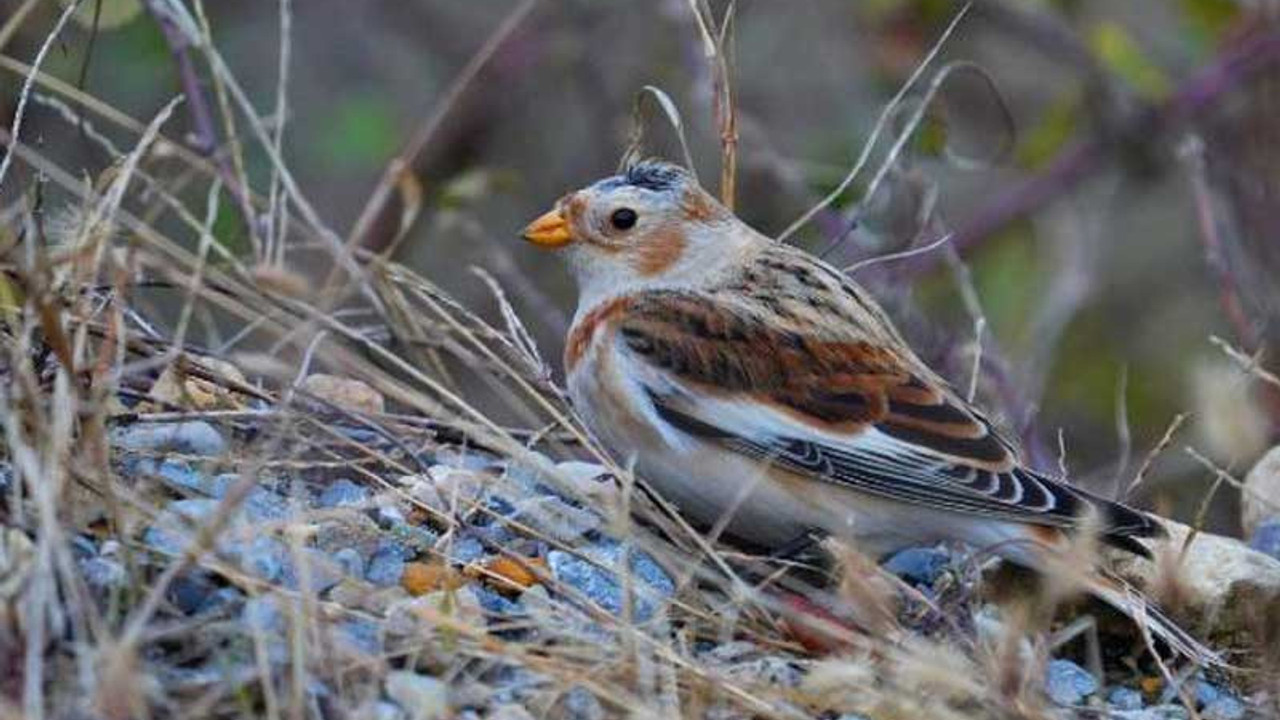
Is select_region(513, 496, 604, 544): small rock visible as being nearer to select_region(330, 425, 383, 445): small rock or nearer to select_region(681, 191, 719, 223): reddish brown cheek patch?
select_region(330, 425, 383, 445): small rock

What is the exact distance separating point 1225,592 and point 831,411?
636 millimetres

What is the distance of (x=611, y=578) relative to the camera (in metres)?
3.76

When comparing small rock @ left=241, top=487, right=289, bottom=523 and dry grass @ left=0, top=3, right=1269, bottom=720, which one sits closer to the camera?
dry grass @ left=0, top=3, right=1269, bottom=720

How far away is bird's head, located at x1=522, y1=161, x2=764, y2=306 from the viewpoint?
181 inches

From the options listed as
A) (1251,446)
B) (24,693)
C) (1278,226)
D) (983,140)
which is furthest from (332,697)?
(983,140)

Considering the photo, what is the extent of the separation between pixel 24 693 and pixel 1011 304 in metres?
4.16

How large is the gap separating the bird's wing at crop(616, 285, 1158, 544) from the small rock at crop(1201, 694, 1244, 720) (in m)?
0.34

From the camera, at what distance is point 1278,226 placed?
23.8ft

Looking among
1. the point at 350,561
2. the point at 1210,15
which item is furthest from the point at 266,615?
the point at 1210,15

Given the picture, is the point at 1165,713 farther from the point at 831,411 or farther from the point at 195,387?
the point at 195,387

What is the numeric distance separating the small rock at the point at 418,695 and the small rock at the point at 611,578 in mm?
421

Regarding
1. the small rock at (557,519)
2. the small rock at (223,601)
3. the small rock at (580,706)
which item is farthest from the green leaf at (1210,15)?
the small rock at (223,601)

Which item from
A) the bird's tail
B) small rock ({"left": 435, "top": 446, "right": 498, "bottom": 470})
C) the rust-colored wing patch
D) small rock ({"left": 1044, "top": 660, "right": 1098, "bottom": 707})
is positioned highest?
the rust-colored wing patch

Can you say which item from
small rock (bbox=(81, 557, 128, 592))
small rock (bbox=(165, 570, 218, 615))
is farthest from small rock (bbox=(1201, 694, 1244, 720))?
small rock (bbox=(81, 557, 128, 592))
